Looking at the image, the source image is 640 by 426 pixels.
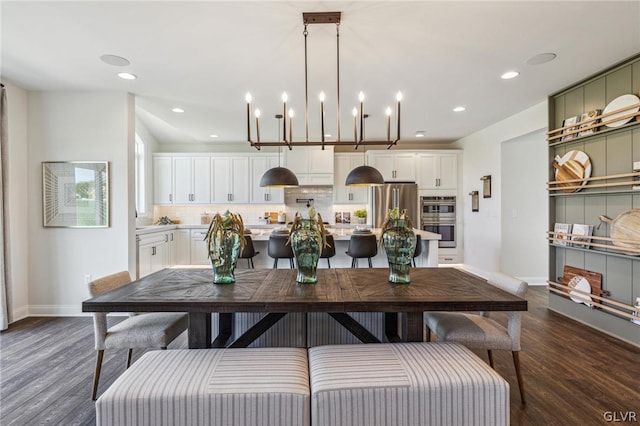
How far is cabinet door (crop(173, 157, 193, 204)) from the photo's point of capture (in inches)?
247

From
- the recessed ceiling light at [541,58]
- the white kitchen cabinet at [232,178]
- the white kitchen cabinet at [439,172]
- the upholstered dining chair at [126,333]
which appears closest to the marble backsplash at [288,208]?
the white kitchen cabinet at [232,178]

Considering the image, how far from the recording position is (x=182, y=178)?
628cm

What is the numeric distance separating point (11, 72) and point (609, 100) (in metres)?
5.88

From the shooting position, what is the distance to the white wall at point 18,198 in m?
3.38

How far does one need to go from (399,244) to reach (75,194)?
12.4 feet

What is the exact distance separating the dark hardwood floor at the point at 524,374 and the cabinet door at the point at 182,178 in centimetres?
330

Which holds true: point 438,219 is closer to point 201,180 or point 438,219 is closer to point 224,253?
point 201,180

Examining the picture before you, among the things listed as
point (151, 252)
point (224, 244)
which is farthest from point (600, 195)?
point (151, 252)

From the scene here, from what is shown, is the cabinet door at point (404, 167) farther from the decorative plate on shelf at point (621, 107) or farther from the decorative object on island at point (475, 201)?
the decorative plate on shelf at point (621, 107)

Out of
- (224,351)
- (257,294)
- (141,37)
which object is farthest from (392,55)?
(224,351)

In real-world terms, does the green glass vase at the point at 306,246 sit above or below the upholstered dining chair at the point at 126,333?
above

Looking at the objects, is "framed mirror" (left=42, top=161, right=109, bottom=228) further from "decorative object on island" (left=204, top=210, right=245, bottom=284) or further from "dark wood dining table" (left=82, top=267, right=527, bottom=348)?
A: "decorative object on island" (left=204, top=210, right=245, bottom=284)

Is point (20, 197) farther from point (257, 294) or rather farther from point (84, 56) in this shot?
point (257, 294)

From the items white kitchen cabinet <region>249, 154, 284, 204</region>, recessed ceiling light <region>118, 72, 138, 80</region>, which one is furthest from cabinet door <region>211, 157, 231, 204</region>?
recessed ceiling light <region>118, 72, 138, 80</region>
